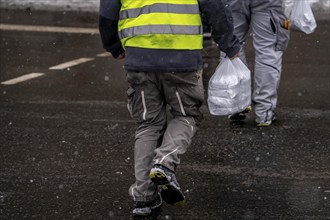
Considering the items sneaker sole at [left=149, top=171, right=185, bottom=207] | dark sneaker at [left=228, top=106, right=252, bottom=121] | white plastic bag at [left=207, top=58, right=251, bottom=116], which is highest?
white plastic bag at [left=207, top=58, right=251, bottom=116]

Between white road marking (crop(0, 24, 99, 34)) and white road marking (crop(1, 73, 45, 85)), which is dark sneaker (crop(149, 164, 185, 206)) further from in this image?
white road marking (crop(0, 24, 99, 34))

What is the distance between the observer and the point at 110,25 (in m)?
5.36

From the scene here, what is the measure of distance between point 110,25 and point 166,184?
105 cm

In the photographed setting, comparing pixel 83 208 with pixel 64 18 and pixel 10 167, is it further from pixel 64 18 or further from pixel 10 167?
pixel 64 18

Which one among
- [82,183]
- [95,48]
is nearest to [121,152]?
[82,183]

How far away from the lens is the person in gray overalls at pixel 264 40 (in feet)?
24.3

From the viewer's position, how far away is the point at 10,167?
20.9 ft

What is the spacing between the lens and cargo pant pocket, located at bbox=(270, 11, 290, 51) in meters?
7.41

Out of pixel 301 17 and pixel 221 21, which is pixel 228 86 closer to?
pixel 221 21

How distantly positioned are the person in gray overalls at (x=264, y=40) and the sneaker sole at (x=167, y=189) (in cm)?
268

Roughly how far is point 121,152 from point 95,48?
492 cm

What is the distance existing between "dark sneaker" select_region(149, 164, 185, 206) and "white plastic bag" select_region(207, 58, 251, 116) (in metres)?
1.06

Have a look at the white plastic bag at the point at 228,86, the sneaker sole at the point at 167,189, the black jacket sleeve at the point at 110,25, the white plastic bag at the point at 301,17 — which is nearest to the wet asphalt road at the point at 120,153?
the sneaker sole at the point at 167,189

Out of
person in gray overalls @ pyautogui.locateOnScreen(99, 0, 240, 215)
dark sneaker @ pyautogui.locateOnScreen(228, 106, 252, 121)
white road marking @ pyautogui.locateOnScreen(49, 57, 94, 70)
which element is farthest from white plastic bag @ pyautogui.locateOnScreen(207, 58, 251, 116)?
white road marking @ pyautogui.locateOnScreen(49, 57, 94, 70)
